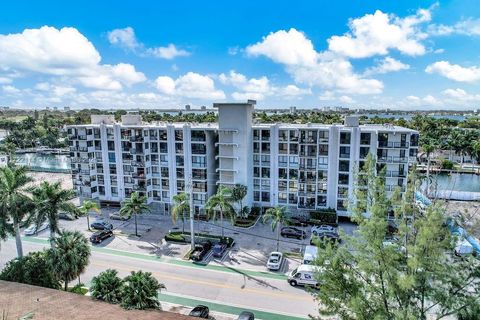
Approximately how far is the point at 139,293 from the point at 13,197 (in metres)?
16.4

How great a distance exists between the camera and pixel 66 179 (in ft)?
237

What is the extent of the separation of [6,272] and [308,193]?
35363 mm

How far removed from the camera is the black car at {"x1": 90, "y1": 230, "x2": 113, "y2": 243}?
3906 centimetres

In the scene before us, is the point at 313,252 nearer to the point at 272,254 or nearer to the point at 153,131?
the point at 272,254

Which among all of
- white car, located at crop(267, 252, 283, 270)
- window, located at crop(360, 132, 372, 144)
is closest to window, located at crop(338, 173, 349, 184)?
window, located at crop(360, 132, 372, 144)

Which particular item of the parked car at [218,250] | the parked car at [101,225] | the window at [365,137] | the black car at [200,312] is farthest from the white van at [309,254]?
the parked car at [101,225]

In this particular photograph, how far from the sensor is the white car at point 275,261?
32469mm

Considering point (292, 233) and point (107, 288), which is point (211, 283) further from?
point (292, 233)

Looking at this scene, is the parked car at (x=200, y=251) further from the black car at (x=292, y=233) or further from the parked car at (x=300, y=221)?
the parked car at (x=300, y=221)

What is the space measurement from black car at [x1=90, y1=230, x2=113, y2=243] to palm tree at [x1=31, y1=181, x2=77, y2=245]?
35.1 ft

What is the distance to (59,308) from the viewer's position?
20766 mm

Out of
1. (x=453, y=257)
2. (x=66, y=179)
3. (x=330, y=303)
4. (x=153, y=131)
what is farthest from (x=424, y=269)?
(x=66, y=179)

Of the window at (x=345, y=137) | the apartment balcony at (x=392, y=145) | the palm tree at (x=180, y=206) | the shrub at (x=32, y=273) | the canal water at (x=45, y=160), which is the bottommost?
the canal water at (x=45, y=160)

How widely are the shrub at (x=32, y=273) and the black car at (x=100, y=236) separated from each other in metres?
13.1
